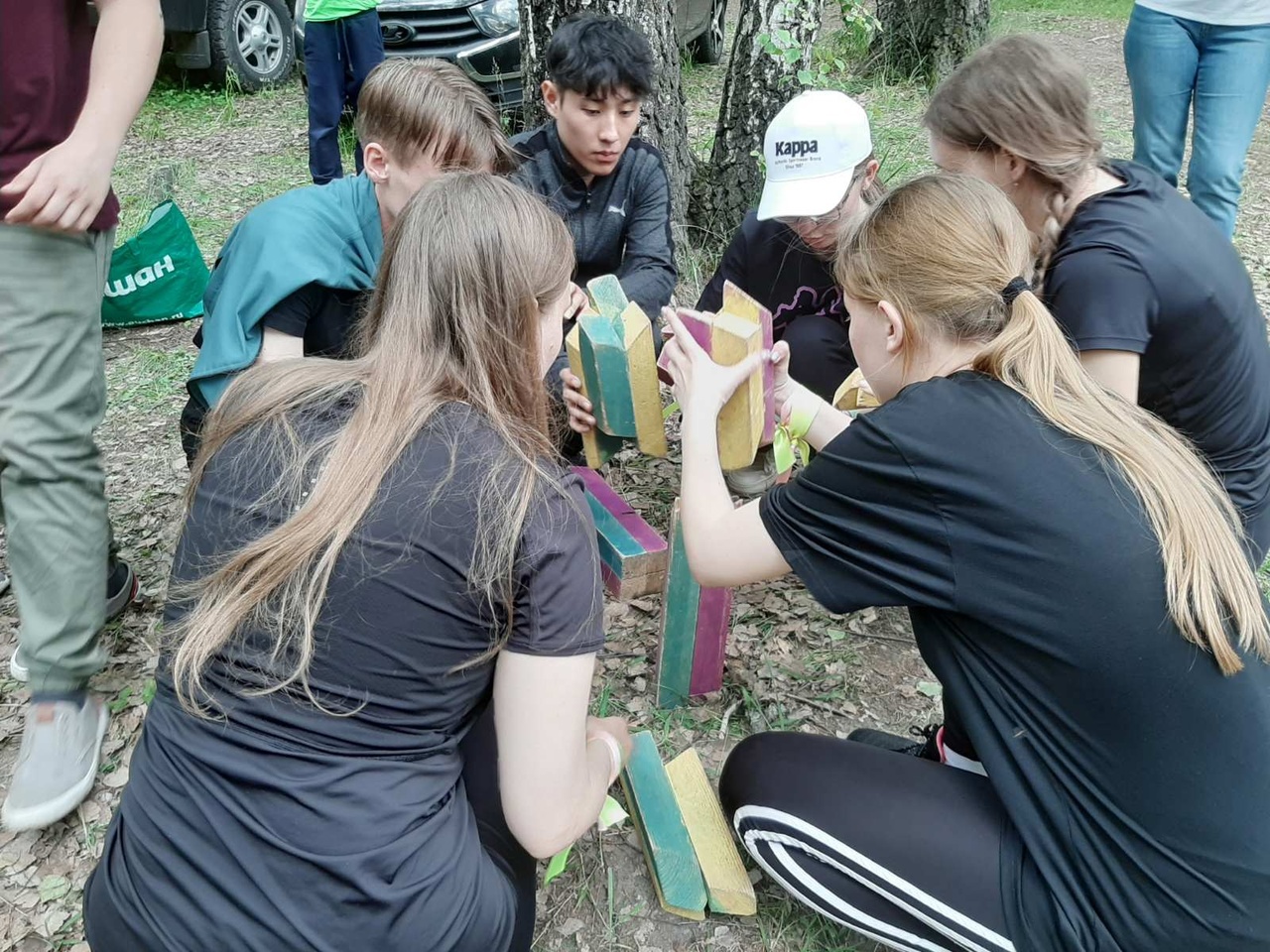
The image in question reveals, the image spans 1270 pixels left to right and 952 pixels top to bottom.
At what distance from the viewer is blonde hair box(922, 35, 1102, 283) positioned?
214 cm

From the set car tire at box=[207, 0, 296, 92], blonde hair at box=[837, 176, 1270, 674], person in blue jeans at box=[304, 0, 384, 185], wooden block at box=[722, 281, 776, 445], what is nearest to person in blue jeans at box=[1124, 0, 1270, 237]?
blonde hair at box=[837, 176, 1270, 674]

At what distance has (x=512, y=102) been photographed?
6.21 meters

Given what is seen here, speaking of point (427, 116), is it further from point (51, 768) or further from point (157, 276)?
point (157, 276)

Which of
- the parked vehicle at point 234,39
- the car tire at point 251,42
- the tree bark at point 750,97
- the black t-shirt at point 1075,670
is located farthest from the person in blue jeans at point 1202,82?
the car tire at point 251,42

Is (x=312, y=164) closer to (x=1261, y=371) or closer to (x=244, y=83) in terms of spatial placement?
(x=244, y=83)

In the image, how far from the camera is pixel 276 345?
2.43 meters

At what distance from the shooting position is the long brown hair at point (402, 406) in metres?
1.35

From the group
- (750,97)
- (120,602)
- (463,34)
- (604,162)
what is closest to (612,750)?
(120,602)

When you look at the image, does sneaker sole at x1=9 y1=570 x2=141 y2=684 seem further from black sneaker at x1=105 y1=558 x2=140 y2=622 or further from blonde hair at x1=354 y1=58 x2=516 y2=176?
blonde hair at x1=354 y1=58 x2=516 y2=176

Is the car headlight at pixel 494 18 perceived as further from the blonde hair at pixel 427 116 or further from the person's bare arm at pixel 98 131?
the person's bare arm at pixel 98 131

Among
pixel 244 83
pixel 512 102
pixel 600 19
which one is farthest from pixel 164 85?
pixel 600 19

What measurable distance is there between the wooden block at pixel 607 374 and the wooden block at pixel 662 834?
2.47 ft

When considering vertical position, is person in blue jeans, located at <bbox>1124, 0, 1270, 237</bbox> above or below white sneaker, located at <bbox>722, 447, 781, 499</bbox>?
above

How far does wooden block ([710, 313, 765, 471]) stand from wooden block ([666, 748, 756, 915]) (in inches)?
28.8
